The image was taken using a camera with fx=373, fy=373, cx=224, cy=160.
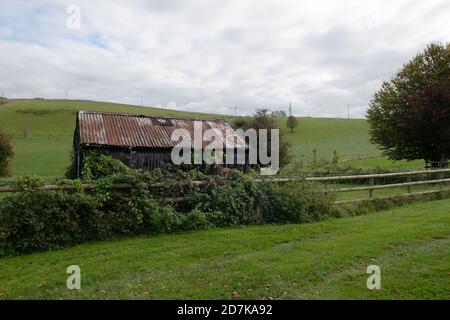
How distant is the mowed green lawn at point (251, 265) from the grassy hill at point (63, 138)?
96.9ft

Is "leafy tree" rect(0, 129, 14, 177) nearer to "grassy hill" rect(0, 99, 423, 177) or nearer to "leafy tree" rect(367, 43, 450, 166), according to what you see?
"grassy hill" rect(0, 99, 423, 177)

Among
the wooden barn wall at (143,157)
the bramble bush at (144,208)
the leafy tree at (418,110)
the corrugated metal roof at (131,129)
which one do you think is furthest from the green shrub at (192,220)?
the leafy tree at (418,110)

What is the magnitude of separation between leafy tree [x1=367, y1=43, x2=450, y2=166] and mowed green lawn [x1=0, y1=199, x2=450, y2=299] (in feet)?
53.5

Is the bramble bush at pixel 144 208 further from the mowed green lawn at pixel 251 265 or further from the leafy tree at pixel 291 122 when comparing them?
the leafy tree at pixel 291 122

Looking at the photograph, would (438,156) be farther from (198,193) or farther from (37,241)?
(37,241)

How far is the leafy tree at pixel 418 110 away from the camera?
2380 centimetres

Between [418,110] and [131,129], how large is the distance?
59.2 ft

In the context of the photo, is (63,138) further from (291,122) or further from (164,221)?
(164,221)

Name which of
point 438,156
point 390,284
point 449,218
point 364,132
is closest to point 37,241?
point 390,284

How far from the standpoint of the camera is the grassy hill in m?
44.8

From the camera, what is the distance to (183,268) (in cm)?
688

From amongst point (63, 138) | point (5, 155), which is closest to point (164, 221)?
point (5, 155)

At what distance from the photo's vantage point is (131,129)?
20.4 metres
